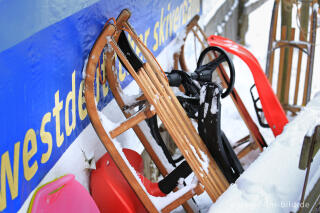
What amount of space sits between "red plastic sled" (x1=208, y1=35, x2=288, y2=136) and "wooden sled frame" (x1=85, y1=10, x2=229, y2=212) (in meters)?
0.70

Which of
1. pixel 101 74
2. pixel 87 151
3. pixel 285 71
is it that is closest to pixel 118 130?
pixel 87 151

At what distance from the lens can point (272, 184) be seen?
127 cm

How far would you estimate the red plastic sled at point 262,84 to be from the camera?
7.41 ft

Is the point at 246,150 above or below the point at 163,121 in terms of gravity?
below

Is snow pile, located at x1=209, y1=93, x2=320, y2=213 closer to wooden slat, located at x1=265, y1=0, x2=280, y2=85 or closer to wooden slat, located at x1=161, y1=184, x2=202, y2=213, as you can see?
wooden slat, located at x1=161, y1=184, x2=202, y2=213

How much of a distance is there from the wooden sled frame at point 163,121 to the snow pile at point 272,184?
1.03 ft

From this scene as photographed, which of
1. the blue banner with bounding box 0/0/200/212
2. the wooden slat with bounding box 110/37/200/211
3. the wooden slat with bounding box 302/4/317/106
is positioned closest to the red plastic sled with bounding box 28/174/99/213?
the blue banner with bounding box 0/0/200/212

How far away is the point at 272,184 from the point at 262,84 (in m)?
1.13

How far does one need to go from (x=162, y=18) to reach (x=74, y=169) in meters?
1.45

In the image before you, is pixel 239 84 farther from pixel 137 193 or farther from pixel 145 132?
pixel 137 193

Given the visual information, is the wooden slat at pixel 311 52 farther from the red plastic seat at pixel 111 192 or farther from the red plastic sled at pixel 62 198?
the red plastic sled at pixel 62 198

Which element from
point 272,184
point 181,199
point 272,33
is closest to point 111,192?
point 181,199

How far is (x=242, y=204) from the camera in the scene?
3.79 ft

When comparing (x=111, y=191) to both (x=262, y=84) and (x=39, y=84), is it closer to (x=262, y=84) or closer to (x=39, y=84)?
(x=39, y=84)
